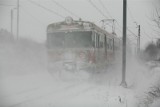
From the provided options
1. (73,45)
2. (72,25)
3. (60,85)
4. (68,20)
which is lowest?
(60,85)

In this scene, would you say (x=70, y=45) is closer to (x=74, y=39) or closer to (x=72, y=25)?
(x=74, y=39)

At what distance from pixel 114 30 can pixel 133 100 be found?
12463mm

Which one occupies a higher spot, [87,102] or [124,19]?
[124,19]

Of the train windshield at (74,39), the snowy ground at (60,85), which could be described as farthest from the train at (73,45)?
the snowy ground at (60,85)

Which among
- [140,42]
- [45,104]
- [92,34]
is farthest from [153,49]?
[45,104]

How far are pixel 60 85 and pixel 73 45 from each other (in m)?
1.74

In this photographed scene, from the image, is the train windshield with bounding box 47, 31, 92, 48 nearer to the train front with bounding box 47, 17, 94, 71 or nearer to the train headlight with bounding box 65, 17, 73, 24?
the train front with bounding box 47, 17, 94, 71

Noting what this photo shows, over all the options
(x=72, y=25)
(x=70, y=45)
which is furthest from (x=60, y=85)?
(x=72, y=25)

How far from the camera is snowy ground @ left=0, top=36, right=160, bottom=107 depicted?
929cm

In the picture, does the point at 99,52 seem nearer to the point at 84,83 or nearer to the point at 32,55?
the point at 84,83

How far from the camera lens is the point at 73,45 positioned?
1412cm

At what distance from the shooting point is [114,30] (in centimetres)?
2159

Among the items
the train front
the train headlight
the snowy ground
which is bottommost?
the snowy ground

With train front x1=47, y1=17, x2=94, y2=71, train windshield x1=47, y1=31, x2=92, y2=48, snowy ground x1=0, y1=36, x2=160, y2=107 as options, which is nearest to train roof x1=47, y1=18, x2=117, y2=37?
train front x1=47, y1=17, x2=94, y2=71
